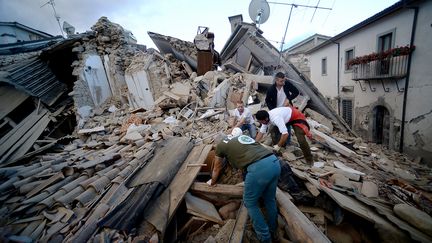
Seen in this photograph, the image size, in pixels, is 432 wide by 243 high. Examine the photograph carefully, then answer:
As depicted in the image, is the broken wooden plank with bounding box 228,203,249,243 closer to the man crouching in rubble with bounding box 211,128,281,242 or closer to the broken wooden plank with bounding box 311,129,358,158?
the man crouching in rubble with bounding box 211,128,281,242

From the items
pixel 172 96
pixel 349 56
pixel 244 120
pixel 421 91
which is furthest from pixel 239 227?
pixel 349 56

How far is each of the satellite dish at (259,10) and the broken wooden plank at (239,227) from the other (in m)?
7.64

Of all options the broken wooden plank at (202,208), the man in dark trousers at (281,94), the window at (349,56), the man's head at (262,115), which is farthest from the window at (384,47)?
the broken wooden plank at (202,208)

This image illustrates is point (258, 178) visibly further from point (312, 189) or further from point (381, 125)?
point (381, 125)

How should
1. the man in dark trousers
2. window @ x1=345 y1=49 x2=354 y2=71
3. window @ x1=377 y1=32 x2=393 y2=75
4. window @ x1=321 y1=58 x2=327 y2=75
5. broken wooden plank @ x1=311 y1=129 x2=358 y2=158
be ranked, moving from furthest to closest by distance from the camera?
1. window @ x1=321 y1=58 x2=327 y2=75
2. window @ x1=345 y1=49 x2=354 y2=71
3. window @ x1=377 y1=32 x2=393 y2=75
4. broken wooden plank @ x1=311 y1=129 x2=358 y2=158
5. the man in dark trousers

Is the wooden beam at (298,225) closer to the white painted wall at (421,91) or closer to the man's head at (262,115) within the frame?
the man's head at (262,115)

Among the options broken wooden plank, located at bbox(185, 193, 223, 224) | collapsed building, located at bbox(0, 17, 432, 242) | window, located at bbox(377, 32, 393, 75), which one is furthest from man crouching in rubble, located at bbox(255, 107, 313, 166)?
window, located at bbox(377, 32, 393, 75)

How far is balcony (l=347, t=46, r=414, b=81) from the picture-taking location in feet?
25.1

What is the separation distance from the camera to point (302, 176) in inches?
107

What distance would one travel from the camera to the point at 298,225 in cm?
199

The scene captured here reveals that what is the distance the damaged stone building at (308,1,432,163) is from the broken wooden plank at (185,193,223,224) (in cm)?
931

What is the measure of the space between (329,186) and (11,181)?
507 cm

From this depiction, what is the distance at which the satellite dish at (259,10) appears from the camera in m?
7.66

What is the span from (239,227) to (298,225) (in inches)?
25.1
